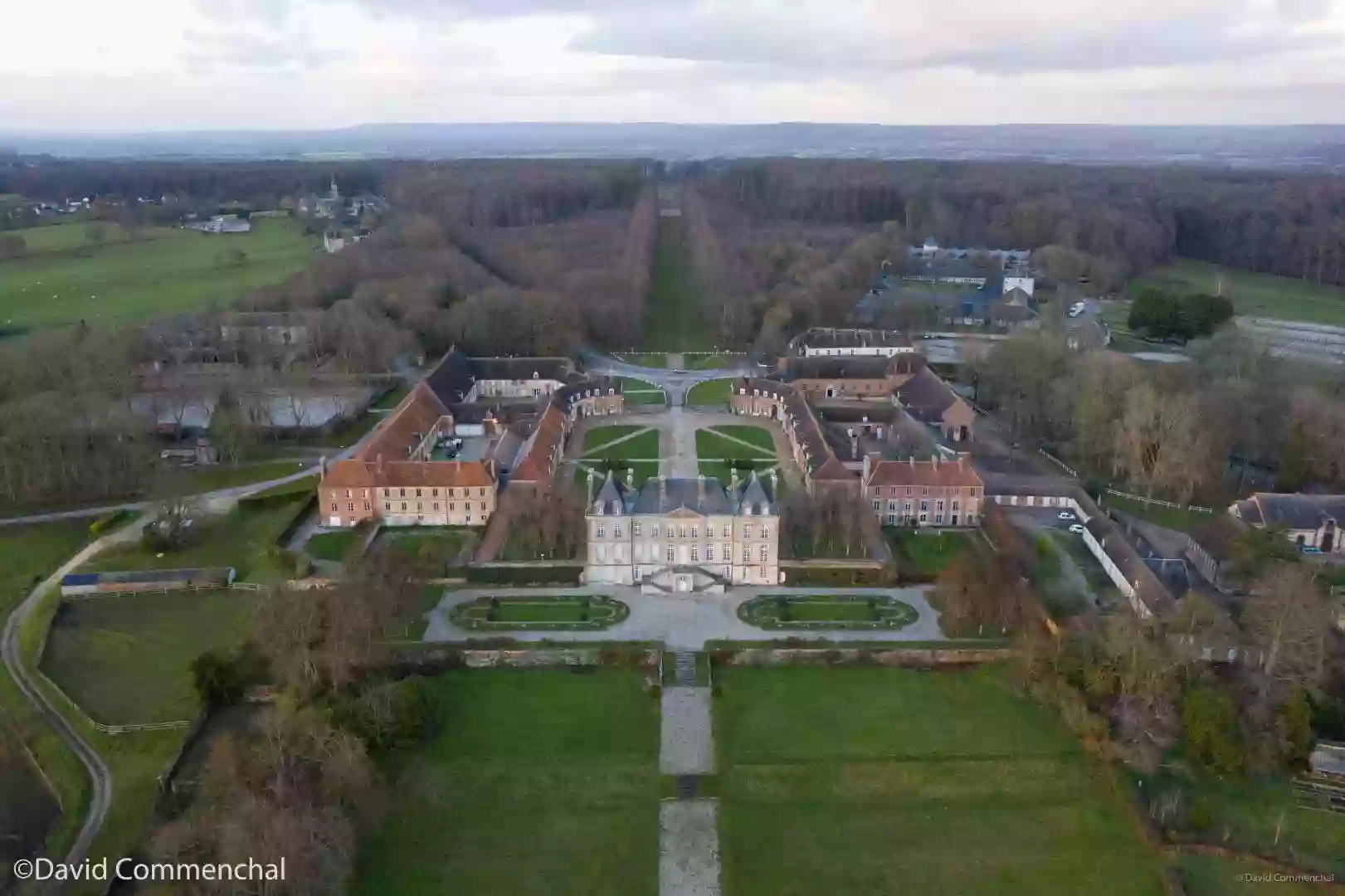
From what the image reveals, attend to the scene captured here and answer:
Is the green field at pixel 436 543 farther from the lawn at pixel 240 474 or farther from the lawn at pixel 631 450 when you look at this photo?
the lawn at pixel 631 450

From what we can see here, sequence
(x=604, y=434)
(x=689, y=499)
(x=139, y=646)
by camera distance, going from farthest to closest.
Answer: (x=604, y=434)
(x=689, y=499)
(x=139, y=646)

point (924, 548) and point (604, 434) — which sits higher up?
point (604, 434)

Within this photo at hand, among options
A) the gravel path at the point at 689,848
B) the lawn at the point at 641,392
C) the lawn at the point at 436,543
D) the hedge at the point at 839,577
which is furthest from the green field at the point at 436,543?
the lawn at the point at 641,392

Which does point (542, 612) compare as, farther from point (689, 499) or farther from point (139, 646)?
point (139, 646)

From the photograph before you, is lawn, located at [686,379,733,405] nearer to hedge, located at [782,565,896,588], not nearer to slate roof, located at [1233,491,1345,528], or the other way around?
hedge, located at [782,565,896,588]

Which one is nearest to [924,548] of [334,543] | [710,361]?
[334,543]

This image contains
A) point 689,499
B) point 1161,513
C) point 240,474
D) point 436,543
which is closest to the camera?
point 689,499
